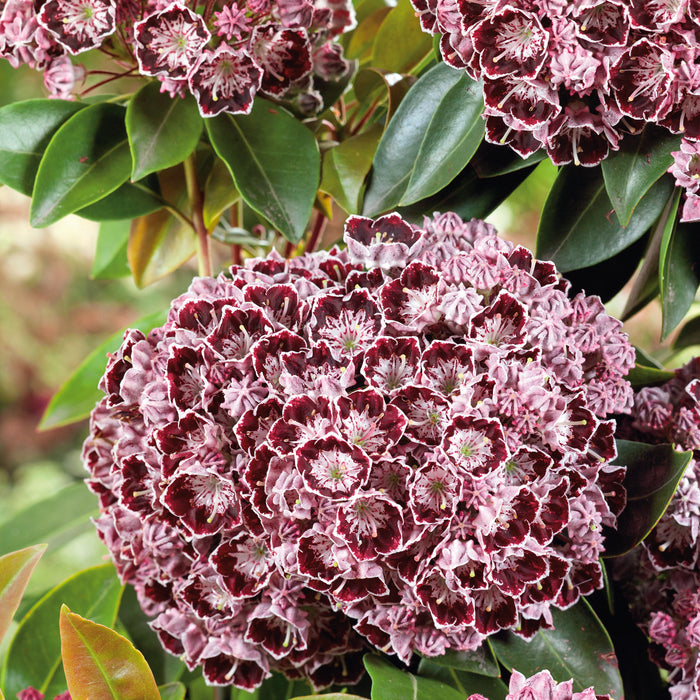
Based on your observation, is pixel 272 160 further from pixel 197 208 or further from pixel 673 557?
pixel 673 557

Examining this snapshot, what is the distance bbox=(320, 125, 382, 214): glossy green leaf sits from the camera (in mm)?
899


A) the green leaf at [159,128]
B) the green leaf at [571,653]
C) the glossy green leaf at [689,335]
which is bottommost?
the green leaf at [571,653]

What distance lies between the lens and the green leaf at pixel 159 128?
0.88 metres

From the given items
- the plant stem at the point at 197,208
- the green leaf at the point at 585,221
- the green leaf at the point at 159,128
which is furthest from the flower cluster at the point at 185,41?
the green leaf at the point at 585,221

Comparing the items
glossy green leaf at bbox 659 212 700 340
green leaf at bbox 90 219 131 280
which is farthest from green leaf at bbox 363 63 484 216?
green leaf at bbox 90 219 131 280

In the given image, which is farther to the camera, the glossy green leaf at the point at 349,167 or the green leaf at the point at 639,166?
the glossy green leaf at the point at 349,167

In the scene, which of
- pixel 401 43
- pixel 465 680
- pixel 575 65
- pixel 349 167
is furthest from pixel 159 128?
pixel 465 680

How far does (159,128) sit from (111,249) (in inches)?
17.4

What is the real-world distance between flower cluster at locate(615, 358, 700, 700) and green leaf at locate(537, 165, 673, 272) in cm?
16

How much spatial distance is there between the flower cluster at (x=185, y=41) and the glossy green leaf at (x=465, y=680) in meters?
0.61

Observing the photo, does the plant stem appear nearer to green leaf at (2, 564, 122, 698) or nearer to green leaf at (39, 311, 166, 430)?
green leaf at (39, 311, 166, 430)

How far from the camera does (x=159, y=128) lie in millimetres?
900

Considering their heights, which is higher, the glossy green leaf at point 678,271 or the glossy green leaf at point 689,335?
the glossy green leaf at point 678,271

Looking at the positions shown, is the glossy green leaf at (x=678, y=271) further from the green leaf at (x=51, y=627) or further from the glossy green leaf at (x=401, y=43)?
the green leaf at (x=51, y=627)
